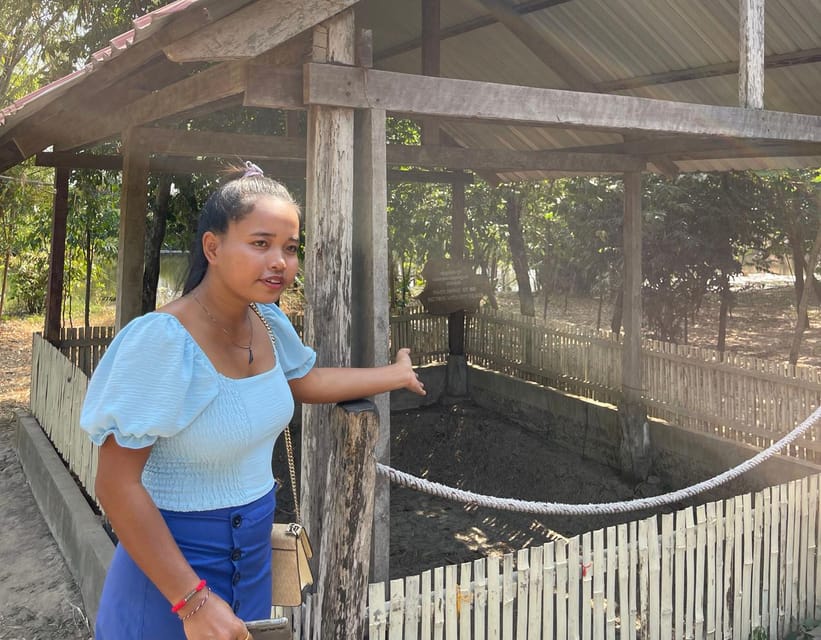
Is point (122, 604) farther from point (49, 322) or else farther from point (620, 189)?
point (620, 189)

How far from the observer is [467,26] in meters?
7.18

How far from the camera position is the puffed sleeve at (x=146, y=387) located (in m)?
1.60

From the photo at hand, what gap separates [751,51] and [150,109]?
3.67m

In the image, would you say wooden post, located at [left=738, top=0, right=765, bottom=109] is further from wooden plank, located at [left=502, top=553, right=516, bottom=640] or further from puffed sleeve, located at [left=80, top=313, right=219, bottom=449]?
puffed sleeve, located at [left=80, top=313, right=219, bottom=449]

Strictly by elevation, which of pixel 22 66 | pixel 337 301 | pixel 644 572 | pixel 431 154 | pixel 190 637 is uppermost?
pixel 22 66

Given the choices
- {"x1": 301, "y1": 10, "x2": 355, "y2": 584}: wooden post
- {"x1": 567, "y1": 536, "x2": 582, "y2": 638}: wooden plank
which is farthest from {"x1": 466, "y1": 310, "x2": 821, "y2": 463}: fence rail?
{"x1": 301, "y1": 10, "x2": 355, "y2": 584}: wooden post

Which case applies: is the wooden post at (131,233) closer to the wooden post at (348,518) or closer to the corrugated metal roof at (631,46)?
the corrugated metal roof at (631,46)

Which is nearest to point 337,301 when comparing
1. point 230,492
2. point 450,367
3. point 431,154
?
point 230,492

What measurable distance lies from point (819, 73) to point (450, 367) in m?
5.99

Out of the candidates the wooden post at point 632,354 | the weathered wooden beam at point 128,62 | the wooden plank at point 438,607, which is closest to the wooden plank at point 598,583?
the wooden plank at point 438,607

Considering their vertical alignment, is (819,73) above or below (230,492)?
above

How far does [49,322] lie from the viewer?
809 centimetres

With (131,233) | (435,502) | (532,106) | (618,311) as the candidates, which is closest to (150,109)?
(131,233)

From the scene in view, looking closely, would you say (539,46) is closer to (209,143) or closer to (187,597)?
(209,143)
